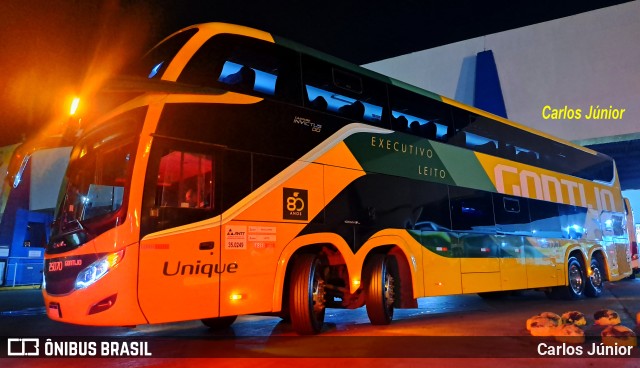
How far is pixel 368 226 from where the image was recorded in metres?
7.28

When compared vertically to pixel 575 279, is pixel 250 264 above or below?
above

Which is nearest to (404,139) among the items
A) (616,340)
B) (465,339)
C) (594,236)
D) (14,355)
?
(465,339)

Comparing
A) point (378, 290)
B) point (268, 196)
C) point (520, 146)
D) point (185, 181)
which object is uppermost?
point (520, 146)

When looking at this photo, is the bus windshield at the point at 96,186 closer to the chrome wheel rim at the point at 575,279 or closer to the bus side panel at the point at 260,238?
the bus side panel at the point at 260,238

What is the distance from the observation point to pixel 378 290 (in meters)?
7.32

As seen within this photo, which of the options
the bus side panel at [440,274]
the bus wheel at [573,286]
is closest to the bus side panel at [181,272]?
the bus side panel at [440,274]

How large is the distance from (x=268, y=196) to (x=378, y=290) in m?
2.55

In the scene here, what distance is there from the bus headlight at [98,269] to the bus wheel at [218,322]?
286 cm

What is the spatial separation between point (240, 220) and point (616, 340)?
15.5 ft

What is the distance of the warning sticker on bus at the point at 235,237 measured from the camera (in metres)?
5.48

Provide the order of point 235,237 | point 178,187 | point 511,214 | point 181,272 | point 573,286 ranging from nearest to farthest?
point 181,272 → point 178,187 → point 235,237 → point 511,214 → point 573,286

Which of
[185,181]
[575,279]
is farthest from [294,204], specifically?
[575,279]

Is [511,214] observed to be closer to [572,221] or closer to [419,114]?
[572,221]

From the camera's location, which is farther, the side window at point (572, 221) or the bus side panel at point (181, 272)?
the side window at point (572, 221)
